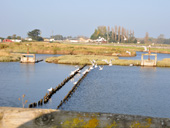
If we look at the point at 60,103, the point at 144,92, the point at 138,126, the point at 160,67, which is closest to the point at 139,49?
the point at 160,67

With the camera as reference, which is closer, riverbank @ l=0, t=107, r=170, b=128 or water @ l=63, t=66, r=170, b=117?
riverbank @ l=0, t=107, r=170, b=128

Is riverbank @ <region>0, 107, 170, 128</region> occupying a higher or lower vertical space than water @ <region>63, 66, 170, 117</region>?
higher

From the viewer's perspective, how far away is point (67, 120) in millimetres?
4062

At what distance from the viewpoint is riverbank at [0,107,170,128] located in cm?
400

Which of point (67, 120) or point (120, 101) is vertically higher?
point (67, 120)

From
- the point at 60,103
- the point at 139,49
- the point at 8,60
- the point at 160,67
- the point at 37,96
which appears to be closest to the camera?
the point at 60,103

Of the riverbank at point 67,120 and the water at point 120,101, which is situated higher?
the riverbank at point 67,120

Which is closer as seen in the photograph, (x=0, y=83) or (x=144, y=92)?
(x=144, y=92)

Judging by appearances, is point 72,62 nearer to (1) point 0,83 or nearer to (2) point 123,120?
(1) point 0,83

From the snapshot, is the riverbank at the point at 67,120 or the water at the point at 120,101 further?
the water at the point at 120,101

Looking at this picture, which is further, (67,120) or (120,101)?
(120,101)

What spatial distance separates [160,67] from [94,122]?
62.4 meters

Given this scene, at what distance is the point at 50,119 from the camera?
4098mm

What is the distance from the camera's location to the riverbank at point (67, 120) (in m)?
4.00
